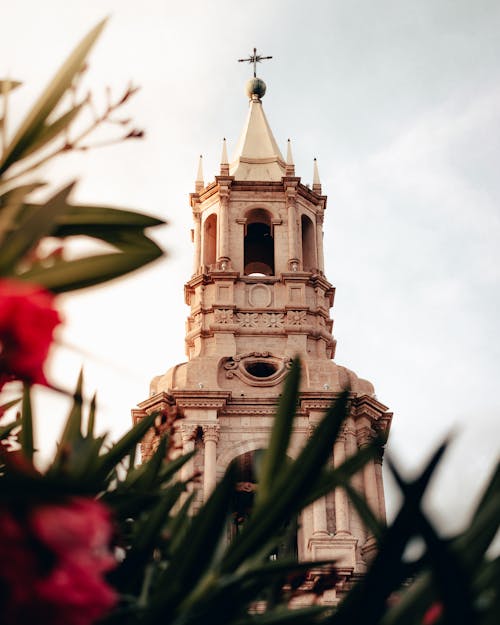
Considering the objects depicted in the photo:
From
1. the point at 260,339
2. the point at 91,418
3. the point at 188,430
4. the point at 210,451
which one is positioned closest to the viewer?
the point at 91,418

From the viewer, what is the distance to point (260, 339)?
90.6 feet

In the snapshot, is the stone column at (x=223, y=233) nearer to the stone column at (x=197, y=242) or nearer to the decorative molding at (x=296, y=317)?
the stone column at (x=197, y=242)

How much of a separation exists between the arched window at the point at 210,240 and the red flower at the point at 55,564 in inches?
1156

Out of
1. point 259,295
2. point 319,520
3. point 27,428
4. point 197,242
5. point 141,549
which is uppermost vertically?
point 197,242

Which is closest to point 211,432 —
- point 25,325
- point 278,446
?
point 278,446

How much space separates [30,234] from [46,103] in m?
0.72

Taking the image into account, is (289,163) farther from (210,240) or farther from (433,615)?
(433,615)

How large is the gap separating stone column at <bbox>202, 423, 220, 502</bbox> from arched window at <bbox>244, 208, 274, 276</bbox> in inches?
345

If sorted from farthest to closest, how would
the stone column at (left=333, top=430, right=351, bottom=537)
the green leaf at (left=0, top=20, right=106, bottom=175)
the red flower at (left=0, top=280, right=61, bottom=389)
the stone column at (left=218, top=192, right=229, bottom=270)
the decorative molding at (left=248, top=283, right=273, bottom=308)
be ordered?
the stone column at (left=218, top=192, right=229, bottom=270), the decorative molding at (left=248, top=283, right=273, bottom=308), the stone column at (left=333, top=430, right=351, bottom=537), the green leaf at (left=0, top=20, right=106, bottom=175), the red flower at (left=0, top=280, right=61, bottom=389)

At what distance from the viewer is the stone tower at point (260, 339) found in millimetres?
24266

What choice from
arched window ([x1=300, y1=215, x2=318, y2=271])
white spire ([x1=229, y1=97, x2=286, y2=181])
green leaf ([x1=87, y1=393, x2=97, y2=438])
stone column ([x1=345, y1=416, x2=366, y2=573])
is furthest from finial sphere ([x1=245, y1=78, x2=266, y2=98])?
green leaf ([x1=87, y1=393, x2=97, y2=438])

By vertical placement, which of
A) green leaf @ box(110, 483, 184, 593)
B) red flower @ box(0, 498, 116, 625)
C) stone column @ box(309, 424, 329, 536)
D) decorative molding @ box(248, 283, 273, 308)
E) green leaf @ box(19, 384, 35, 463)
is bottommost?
red flower @ box(0, 498, 116, 625)

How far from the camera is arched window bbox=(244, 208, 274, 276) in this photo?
3234 cm

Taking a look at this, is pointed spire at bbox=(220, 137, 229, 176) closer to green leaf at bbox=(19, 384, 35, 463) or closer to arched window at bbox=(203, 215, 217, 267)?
arched window at bbox=(203, 215, 217, 267)
